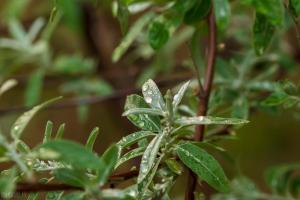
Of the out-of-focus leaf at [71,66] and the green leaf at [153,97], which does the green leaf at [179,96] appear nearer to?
the green leaf at [153,97]

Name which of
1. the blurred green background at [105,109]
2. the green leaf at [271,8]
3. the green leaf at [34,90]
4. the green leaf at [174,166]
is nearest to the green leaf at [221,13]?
the green leaf at [271,8]

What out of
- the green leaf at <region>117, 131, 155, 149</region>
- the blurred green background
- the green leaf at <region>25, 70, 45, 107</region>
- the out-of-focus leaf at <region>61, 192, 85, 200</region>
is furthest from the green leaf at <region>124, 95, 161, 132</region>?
the blurred green background

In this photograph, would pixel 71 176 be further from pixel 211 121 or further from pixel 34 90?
pixel 34 90

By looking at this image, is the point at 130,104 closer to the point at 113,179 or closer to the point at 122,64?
the point at 113,179

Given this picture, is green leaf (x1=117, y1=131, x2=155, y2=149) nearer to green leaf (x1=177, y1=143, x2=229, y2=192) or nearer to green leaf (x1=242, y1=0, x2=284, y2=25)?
green leaf (x1=177, y1=143, x2=229, y2=192)

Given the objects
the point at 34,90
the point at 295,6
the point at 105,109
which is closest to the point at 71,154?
the point at 295,6

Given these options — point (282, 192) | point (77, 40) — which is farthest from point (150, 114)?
point (77, 40)
